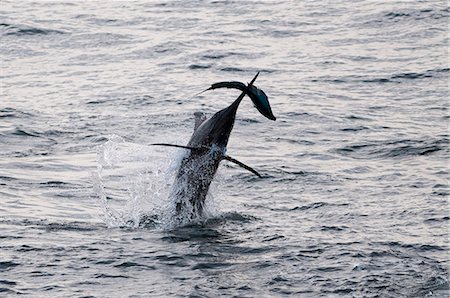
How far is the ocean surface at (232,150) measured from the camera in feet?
42.7

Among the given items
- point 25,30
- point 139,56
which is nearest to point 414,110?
point 139,56

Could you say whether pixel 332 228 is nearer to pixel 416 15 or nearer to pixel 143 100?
pixel 143 100

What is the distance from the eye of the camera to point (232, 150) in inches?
772

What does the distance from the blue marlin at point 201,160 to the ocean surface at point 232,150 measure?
0.30 meters

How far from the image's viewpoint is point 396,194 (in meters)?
16.6

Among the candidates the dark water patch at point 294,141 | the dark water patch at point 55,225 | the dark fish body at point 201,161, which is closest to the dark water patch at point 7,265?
the dark water patch at point 55,225

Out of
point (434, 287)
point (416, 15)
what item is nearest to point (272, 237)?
point (434, 287)

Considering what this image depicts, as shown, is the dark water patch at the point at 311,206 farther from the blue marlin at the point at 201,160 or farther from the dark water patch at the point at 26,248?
the dark water patch at the point at 26,248

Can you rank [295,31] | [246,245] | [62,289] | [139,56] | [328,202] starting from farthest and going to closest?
[295,31] → [139,56] → [328,202] → [246,245] → [62,289]

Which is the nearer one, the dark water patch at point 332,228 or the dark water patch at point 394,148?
the dark water patch at point 332,228

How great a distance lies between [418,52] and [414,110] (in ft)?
20.0

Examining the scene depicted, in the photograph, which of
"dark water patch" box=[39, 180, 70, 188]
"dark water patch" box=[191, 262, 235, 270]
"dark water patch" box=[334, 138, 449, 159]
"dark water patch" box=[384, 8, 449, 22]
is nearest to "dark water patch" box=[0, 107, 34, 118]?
"dark water patch" box=[39, 180, 70, 188]

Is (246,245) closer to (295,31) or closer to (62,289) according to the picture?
(62,289)

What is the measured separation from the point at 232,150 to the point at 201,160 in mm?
4999
